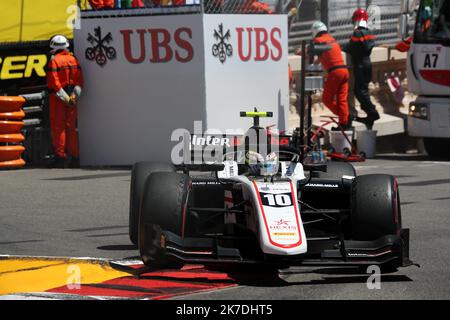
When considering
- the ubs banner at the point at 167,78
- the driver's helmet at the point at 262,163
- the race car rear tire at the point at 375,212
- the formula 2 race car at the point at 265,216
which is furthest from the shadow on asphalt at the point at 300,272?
the ubs banner at the point at 167,78

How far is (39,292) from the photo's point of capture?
8.19 m

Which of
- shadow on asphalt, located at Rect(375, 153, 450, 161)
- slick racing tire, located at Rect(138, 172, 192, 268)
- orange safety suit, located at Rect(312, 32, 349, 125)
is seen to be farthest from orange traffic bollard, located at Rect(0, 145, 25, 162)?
slick racing tire, located at Rect(138, 172, 192, 268)

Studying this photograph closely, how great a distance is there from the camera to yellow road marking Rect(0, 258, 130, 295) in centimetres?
849

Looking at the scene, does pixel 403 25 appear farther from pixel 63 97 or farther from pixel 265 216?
pixel 265 216

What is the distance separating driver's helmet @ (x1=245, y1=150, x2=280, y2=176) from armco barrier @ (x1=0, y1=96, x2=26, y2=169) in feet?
27.3

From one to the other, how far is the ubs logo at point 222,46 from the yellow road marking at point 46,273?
8284 mm

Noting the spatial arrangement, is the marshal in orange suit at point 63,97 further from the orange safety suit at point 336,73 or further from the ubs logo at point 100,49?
the orange safety suit at point 336,73

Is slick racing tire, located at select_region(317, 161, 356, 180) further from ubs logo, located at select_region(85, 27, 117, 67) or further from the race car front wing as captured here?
ubs logo, located at select_region(85, 27, 117, 67)

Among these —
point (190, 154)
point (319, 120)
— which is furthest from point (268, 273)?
point (319, 120)

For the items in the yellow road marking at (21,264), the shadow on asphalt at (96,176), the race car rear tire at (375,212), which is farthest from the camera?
the shadow on asphalt at (96,176)

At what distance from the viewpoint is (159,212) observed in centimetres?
898

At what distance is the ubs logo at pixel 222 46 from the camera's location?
17562 millimetres

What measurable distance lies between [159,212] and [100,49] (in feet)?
30.3
